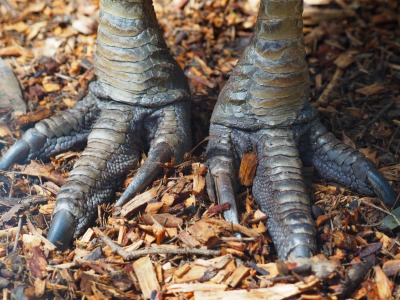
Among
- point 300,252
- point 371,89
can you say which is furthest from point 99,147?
point 371,89

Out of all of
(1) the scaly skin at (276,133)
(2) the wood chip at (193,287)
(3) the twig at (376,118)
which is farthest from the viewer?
(3) the twig at (376,118)

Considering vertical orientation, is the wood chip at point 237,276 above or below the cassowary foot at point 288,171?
below

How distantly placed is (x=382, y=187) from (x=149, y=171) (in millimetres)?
1217

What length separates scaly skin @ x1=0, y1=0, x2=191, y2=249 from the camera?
3441 mm

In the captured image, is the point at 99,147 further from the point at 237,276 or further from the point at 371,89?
the point at 371,89

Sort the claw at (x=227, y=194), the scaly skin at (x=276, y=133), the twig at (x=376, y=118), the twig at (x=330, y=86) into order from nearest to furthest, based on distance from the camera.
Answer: the claw at (x=227, y=194) < the scaly skin at (x=276, y=133) < the twig at (x=376, y=118) < the twig at (x=330, y=86)

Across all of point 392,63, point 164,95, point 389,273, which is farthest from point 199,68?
point 389,273

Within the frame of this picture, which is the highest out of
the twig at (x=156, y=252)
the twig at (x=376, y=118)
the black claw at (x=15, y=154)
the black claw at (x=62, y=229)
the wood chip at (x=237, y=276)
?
the twig at (x=376, y=118)

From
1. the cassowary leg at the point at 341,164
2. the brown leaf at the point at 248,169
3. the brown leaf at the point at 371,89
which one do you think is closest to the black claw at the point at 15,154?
the brown leaf at the point at 248,169

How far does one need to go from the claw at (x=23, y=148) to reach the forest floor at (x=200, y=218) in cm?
6

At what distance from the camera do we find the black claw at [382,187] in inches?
130

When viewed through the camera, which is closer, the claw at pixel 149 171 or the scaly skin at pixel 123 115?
the claw at pixel 149 171

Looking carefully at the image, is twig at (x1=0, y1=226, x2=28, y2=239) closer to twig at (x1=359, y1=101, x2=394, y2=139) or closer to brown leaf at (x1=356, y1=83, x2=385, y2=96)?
twig at (x1=359, y1=101, x2=394, y2=139)

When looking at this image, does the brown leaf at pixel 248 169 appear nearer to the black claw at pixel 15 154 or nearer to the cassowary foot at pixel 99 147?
the cassowary foot at pixel 99 147
